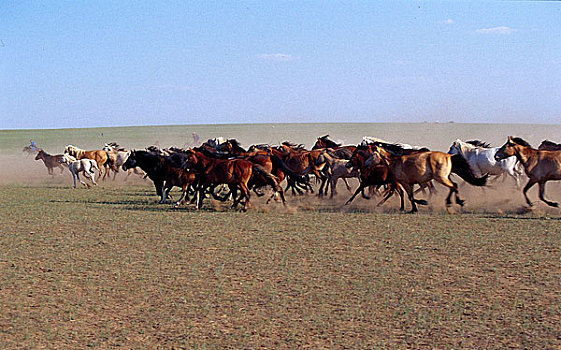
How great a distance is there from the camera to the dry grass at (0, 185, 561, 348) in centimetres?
629

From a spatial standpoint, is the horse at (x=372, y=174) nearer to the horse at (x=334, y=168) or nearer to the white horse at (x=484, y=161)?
the horse at (x=334, y=168)

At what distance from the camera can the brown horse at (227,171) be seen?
51.0ft

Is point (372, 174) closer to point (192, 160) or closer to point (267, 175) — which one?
point (267, 175)

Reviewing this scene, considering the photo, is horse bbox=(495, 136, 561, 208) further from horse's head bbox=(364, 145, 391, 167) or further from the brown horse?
the brown horse

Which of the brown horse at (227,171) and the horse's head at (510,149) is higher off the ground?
the horse's head at (510,149)

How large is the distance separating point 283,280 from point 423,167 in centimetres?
744

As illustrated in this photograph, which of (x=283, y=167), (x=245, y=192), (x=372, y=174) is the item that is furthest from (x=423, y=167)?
(x=245, y=192)

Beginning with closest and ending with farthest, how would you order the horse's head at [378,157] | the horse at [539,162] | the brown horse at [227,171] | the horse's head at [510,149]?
1. the horse at [539,162]
2. the horse's head at [510,149]
3. the horse's head at [378,157]
4. the brown horse at [227,171]

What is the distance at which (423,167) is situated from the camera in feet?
49.0

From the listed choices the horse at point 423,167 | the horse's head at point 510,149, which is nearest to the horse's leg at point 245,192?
the horse at point 423,167

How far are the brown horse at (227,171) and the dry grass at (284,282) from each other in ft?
5.12

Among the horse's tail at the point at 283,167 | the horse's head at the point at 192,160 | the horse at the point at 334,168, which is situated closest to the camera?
the horse's head at the point at 192,160

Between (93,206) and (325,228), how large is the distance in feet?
25.9

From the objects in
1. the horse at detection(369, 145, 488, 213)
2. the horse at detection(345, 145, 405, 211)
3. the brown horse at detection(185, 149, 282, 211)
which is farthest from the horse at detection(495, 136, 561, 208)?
the brown horse at detection(185, 149, 282, 211)
